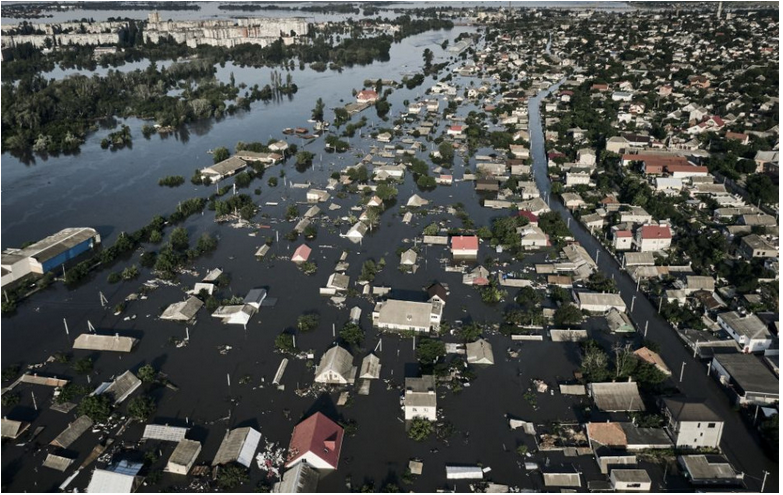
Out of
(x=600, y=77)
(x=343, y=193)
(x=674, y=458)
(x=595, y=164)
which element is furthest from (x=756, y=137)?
(x=674, y=458)

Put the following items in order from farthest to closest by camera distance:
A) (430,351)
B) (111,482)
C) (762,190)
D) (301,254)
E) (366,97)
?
(366,97) < (762,190) < (301,254) < (430,351) < (111,482)

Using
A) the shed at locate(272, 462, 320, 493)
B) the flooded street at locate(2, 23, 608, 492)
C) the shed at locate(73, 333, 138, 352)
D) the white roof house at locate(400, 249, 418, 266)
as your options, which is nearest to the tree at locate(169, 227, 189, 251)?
the flooded street at locate(2, 23, 608, 492)

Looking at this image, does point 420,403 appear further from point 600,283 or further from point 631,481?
point 600,283

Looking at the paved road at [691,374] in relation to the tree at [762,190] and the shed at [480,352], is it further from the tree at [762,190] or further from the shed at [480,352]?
the tree at [762,190]

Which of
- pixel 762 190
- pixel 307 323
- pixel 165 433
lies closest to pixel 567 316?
pixel 307 323

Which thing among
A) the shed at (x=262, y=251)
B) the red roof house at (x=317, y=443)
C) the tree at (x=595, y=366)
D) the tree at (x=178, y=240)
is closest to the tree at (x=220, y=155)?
the tree at (x=178, y=240)

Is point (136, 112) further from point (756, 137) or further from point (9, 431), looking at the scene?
point (756, 137)
